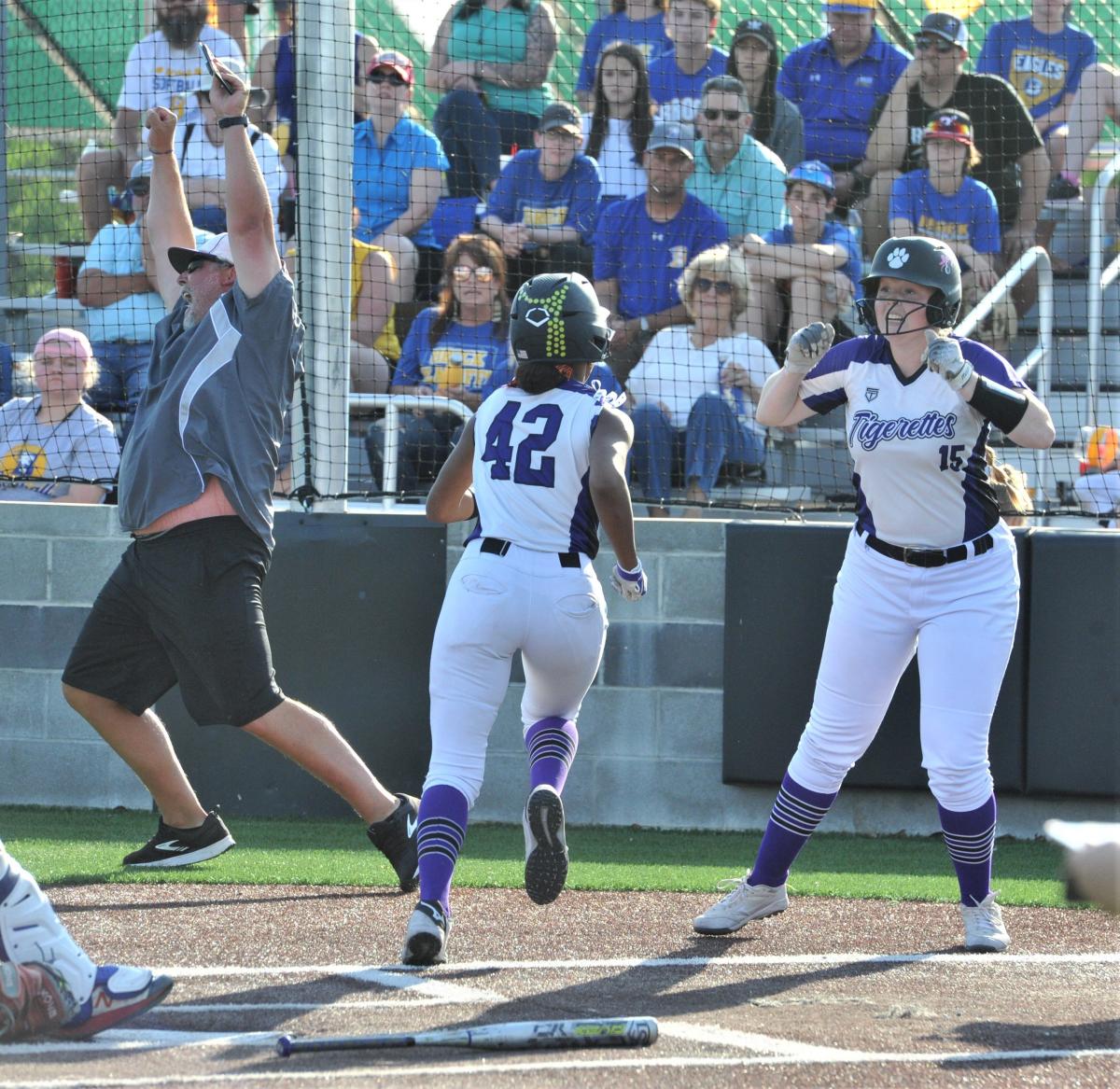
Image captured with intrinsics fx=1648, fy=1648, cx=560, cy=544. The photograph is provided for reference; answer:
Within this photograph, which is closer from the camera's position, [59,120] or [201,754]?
[201,754]

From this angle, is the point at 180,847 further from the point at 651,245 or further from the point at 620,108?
the point at 620,108

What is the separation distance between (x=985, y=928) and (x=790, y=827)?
24.2 inches

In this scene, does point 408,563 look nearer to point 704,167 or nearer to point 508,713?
point 508,713

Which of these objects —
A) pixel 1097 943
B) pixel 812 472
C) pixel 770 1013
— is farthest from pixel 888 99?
pixel 770 1013

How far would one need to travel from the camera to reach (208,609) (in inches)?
202

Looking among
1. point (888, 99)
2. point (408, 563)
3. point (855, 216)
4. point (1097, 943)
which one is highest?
point (888, 99)

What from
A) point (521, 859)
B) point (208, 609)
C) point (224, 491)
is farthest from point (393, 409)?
point (208, 609)

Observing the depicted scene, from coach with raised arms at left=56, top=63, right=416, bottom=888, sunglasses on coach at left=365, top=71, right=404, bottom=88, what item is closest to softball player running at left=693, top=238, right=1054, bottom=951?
coach with raised arms at left=56, top=63, right=416, bottom=888

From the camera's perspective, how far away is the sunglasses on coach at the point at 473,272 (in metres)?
8.47

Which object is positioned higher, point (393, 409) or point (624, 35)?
point (624, 35)

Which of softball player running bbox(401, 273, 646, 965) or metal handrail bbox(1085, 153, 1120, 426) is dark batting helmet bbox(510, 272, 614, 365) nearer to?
softball player running bbox(401, 273, 646, 965)

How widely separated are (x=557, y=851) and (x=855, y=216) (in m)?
5.99

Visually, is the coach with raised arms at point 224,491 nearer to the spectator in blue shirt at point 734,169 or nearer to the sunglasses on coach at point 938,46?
the spectator in blue shirt at point 734,169

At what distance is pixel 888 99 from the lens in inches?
384
